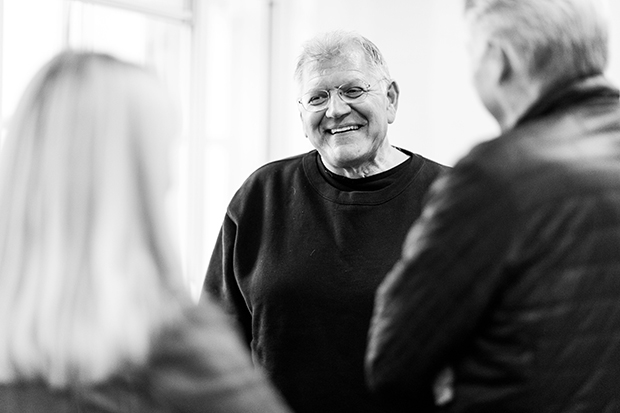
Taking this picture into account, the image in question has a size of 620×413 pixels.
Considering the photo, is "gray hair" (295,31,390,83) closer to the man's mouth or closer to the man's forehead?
the man's forehead

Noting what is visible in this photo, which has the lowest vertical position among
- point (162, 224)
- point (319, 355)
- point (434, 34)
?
point (319, 355)

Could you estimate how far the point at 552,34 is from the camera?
3.61 feet

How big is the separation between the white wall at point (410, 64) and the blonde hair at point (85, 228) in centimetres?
300

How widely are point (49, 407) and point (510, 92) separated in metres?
0.79

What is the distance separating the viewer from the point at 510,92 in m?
1.15

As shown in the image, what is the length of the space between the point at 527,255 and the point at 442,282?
0.12m

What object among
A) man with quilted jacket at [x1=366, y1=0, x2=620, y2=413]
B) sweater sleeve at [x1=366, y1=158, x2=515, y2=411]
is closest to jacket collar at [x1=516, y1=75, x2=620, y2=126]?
man with quilted jacket at [x1=366, y1=0, x2=620, y2=413]

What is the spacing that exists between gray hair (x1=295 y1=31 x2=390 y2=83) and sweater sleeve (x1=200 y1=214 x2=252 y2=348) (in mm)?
477

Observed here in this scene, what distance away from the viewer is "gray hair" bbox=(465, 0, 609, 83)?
1102mm

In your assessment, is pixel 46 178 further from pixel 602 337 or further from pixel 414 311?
pixel 602 337

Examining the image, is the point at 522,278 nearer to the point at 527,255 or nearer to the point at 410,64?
the point at 527,255

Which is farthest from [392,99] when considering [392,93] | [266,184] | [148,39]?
[148,39]

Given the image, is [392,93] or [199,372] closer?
[199,372]

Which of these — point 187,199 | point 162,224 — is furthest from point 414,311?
point 187,199
